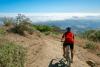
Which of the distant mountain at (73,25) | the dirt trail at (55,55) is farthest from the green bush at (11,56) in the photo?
the distant mountain at (73,25)

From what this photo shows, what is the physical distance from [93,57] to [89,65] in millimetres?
1850

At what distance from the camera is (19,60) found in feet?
50.6

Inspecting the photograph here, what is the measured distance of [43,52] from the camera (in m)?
19.4

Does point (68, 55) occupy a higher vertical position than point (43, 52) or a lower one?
higher

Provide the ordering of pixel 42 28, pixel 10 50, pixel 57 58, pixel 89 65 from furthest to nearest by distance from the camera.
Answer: pixel 42 28 → pixel 89 65 → pixel 57 58 → pixel 10 50

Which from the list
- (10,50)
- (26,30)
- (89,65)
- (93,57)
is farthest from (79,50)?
(10,50)

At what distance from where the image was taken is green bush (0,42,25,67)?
1395 cm

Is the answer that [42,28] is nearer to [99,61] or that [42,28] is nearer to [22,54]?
[99,61]

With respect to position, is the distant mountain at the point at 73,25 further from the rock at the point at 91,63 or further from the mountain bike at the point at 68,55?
the mountain bike at the point at 68,55

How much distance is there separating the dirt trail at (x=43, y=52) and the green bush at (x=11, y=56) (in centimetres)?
202

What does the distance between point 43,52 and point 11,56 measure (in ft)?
16.4

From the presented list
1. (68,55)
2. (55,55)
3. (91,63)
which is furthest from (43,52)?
(91,63)

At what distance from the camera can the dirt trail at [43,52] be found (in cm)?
1795

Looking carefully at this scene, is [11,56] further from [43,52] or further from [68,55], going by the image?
[43,52]
